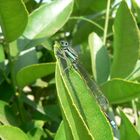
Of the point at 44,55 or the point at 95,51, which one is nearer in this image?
the point at 95,51

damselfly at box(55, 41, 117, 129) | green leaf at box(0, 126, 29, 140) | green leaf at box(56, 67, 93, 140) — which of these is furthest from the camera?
damselfly at box(55, 41, 117, 129)

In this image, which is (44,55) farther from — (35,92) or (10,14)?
(10,14)

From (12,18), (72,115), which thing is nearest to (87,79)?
(12,18)

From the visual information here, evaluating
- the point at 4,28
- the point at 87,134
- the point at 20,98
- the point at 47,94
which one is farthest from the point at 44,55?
the point at 87,134

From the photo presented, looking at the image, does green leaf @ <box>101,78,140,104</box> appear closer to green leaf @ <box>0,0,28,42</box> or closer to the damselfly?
the damselfly

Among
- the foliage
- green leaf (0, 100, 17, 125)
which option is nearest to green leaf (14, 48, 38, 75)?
the foliage

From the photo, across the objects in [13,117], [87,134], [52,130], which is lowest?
[52,130]
